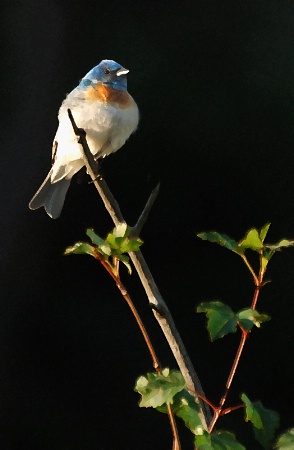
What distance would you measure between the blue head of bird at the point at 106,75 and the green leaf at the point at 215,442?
160 centimetres

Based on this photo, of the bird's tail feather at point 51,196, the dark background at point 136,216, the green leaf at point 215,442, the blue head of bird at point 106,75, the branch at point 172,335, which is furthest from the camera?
the dark background at point 136,216

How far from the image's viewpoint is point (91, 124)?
2.31 meters

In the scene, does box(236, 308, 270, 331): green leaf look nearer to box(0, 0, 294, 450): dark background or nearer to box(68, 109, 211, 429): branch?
box(68, 109, 211, 429): branch

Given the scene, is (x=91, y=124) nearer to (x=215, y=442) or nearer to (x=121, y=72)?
(x=121, y=72)

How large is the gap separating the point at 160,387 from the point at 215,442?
3.2 inches

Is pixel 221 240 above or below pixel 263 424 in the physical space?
above

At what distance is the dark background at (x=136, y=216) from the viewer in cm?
254

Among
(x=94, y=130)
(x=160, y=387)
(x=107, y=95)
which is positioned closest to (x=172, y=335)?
(x=160, y=387)

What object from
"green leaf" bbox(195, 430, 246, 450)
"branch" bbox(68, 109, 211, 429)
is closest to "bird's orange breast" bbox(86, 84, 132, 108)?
"branch" bbox(68, 109, 211, 429)

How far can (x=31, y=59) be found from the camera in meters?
2.59

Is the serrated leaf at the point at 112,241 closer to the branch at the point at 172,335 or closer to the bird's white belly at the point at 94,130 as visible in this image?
the branch at the point at 172,335

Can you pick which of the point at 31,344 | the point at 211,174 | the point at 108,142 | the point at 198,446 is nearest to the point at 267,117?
the point at 211,174

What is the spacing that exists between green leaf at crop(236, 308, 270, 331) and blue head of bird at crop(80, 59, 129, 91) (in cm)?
154

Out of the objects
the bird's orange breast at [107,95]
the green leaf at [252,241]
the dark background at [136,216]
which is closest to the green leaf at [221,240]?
the green leaf at [252,241]
